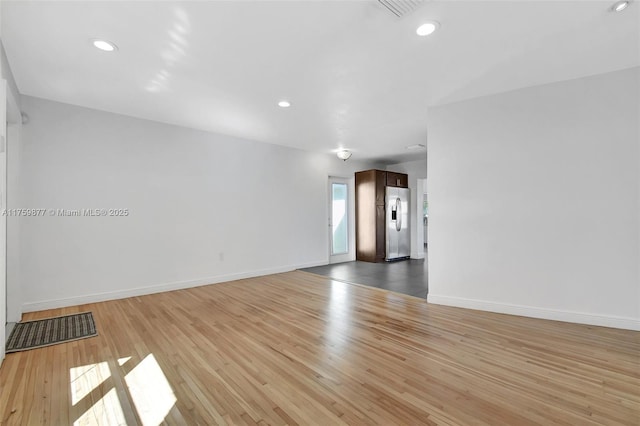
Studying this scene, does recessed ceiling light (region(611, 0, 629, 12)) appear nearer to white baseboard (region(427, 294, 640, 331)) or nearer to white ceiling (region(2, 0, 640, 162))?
white ceiling (region(2, 0, 640, 162))

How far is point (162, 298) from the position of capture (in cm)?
415

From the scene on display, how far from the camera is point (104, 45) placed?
2.45 m

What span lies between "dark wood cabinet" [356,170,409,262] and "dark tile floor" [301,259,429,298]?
40cm

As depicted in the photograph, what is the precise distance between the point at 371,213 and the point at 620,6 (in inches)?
217

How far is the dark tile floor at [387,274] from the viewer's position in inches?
187

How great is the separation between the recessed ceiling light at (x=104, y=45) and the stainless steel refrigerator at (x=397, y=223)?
20.0ft

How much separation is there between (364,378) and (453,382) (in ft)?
2.05

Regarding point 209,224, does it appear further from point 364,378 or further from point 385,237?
point 385,237

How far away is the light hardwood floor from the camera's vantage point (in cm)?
171

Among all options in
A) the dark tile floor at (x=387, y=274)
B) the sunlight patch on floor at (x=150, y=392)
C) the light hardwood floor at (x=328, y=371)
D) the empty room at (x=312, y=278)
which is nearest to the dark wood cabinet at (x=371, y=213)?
the dark tile floor at (x=387, y=274)

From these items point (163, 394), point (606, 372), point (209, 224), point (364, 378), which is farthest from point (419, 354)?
point (209, 224)

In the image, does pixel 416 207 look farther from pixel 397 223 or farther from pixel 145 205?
pixel 145 205

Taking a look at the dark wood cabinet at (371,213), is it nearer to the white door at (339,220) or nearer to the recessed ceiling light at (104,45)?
the white door at (339,220)

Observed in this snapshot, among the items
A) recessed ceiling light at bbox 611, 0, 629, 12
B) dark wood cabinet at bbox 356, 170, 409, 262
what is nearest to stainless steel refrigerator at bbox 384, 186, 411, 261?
dark wood cabinet at bbox 356, 170, 409, 262
